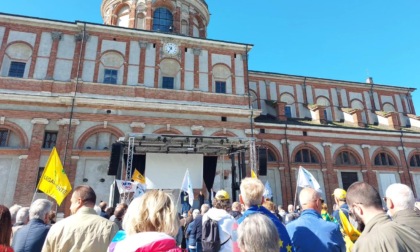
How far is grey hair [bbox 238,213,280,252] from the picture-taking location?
2010 millimetres

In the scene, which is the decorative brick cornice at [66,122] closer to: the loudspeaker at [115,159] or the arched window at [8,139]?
the arched window at [8,139]

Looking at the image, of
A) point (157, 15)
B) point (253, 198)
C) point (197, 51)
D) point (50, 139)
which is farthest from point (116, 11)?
point (253, 198)

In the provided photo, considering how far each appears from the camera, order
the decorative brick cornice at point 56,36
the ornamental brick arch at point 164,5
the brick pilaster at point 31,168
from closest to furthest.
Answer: the brick pilaster at point 31,168 → the decorative brick cornice at point 56,36 → the ornamental brick arch at point 164,5

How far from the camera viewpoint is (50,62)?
18031 mm

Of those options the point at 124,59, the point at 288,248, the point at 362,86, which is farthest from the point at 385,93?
the point at 288,248

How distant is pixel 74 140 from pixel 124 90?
4.54 m

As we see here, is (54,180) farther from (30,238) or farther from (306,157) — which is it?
(306,157)

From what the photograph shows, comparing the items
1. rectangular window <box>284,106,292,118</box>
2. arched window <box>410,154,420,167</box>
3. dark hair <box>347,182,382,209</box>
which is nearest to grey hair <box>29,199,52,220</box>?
dark hair <box>347,182,382,209</box>

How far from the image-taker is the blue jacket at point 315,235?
3.11m

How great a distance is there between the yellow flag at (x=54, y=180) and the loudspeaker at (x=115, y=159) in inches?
182

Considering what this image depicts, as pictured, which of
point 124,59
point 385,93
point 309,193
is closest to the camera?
point 309,193

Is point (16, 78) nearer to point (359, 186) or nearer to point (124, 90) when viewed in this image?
point (124, 90)

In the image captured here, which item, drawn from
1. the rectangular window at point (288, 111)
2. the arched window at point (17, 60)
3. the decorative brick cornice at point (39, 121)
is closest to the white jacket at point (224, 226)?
the decorative brick cornice at point (39, 121)

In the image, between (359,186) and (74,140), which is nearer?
(359,186)
